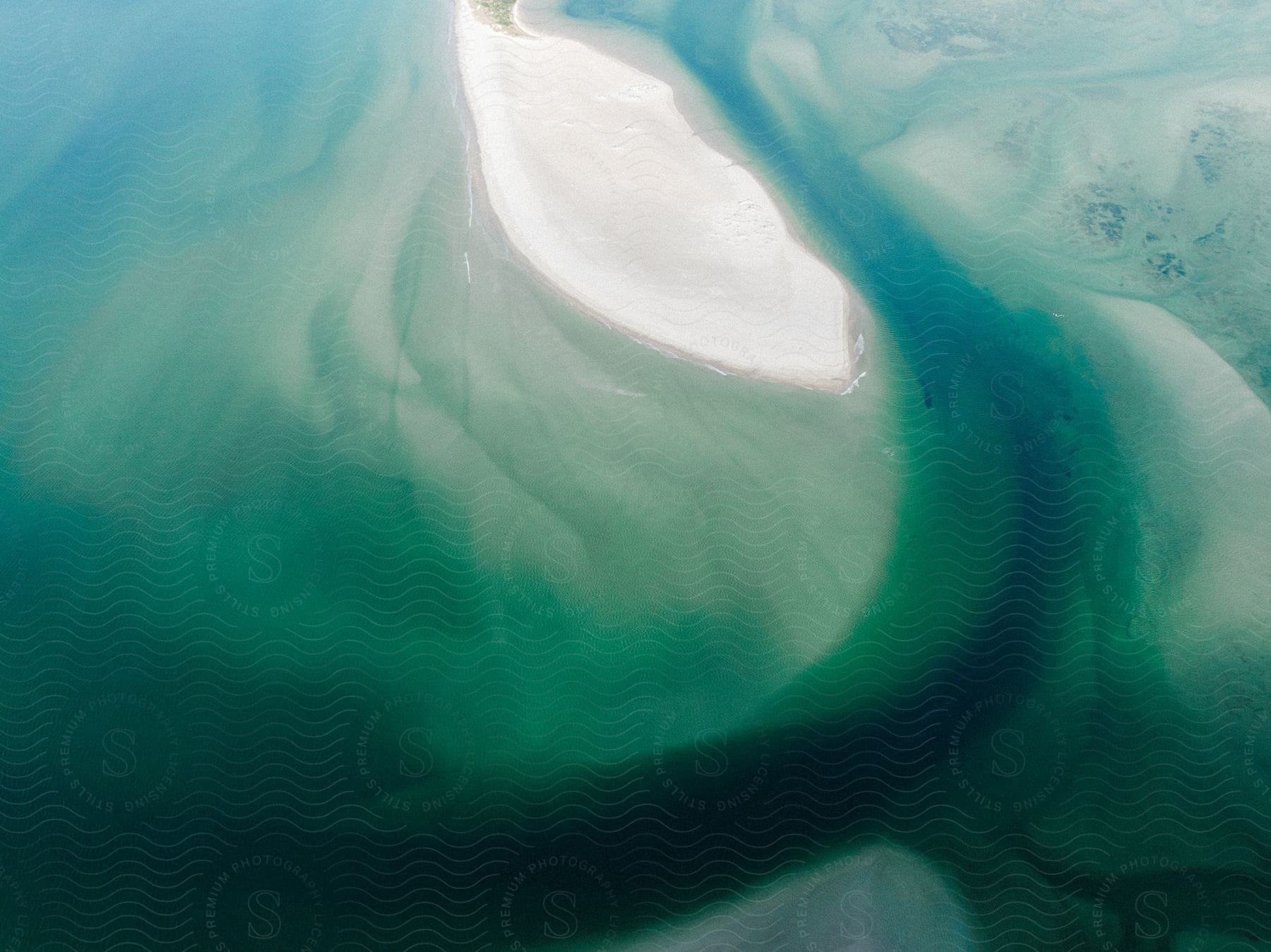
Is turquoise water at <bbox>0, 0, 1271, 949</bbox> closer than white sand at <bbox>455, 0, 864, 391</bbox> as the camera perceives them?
Yes

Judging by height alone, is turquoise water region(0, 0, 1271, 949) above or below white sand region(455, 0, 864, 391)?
below

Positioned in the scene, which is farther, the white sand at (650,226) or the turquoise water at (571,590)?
the white sand at (650,226)

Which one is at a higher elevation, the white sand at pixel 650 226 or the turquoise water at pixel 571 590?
the white sand at pixel 650 226

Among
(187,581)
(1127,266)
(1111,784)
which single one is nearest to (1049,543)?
(1111,784)

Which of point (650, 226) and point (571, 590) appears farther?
point (650, 226)

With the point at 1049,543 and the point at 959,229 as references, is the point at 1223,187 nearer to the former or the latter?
the point at 959,229
